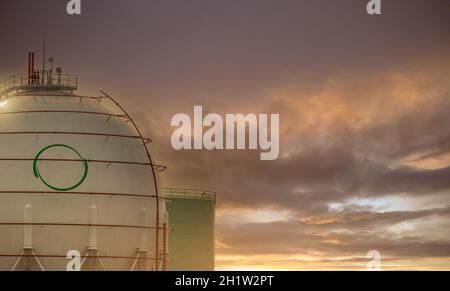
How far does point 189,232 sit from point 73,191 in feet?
44.1

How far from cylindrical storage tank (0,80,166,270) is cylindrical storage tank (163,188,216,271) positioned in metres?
8.91

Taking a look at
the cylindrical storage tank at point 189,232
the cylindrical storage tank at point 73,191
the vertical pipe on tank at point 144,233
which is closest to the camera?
the cylindrical storage tank at point 73,191

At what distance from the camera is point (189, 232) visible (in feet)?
188

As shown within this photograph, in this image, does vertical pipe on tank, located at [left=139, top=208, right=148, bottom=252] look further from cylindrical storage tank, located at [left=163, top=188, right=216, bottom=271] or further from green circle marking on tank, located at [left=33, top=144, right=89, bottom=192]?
cylindrical storage tank, located at [left=163, top=188, right=216, bottom=271]

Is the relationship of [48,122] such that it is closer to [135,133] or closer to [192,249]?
[135,133]

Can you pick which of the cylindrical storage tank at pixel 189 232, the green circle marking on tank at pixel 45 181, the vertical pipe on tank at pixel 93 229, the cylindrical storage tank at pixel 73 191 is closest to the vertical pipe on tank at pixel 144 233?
the cylindrical storage tank at pixel 73 191

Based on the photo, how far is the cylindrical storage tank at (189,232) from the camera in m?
57.0

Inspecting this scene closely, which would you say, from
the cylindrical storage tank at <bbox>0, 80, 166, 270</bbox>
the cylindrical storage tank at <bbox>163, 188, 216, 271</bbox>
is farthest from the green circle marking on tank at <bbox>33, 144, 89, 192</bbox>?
the cylindrical storage tank at <bbox>163, 188, 216, 271</bbox>

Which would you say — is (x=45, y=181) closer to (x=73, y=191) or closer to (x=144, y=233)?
(x=73, y=191)

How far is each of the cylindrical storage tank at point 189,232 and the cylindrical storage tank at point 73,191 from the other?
29.2 ft

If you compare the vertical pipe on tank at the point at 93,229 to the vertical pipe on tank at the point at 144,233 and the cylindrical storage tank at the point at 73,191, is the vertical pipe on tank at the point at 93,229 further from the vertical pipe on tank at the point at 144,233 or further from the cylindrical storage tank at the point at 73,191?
the vertical pipe on tank at the point at 144,233

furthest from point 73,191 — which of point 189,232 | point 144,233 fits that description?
point 189,232
